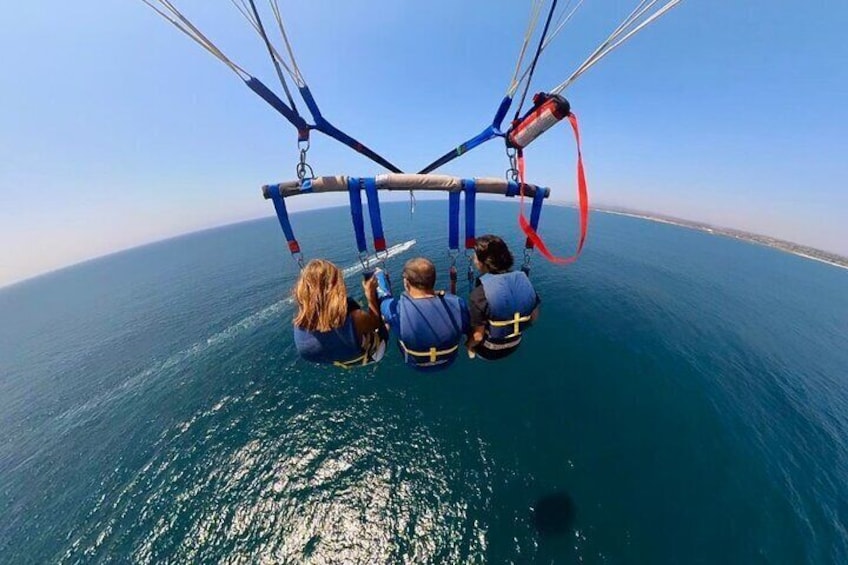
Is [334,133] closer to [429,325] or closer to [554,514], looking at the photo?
[429,325]

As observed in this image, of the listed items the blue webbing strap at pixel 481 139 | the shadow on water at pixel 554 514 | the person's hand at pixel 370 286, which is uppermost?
the blue webbing strap at pixel 481 139

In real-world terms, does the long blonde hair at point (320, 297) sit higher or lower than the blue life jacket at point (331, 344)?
higher

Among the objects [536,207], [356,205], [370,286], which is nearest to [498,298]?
[536,207]

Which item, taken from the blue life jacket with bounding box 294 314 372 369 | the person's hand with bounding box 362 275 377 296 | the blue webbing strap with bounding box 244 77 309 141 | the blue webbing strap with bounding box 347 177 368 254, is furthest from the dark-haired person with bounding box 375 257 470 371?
the blue webbing strap with bounding box 244 77 309 141

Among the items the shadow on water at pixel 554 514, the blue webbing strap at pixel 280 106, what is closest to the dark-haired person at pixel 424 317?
the blue webbing strap at pixel 280 106

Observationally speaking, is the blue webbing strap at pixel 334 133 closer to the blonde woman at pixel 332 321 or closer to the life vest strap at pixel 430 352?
the blonde woman at pixel 332 321

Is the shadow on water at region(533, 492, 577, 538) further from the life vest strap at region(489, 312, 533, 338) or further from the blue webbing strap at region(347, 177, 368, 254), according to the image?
the blue webbing strap at region(347, 177, 368, 254)
